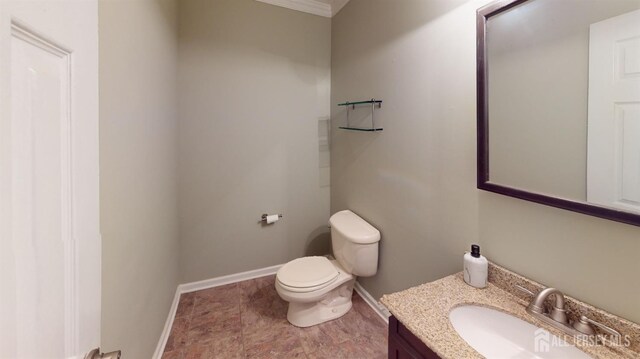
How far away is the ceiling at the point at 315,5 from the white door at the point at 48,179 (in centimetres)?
220

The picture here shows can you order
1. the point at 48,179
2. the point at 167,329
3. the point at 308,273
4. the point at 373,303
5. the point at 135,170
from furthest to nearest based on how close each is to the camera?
the point at 373,303
the point at 308,273
the point at 167,329
the point at 135,170
the point at 48,179

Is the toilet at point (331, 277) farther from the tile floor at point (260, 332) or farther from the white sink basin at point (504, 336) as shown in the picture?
the white sink basin at point (504, 336)

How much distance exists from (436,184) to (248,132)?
5.35 ft

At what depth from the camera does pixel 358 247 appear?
6.19 ft

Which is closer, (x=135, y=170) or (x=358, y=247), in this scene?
(x=135, y=170)

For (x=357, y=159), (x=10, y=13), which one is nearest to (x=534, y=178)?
(x=357, y=159)

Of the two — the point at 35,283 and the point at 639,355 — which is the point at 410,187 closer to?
the point at 639,355

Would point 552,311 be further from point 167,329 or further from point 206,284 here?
point 206,284

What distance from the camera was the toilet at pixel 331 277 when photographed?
1.80 meters

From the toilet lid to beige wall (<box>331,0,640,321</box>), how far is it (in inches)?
15.5

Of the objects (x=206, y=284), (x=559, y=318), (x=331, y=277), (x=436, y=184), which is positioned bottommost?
(x=206, y=284)

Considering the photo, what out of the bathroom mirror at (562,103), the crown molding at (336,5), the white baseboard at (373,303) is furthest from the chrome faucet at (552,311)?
the crown molding at (336,5)

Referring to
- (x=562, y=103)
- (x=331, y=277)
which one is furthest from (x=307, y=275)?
(x=562, y=103)

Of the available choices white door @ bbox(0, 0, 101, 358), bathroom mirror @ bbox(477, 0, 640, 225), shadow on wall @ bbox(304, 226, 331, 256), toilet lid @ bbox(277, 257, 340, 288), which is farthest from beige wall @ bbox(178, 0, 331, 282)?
white door @ bbox(0, 0, 101, 358)
